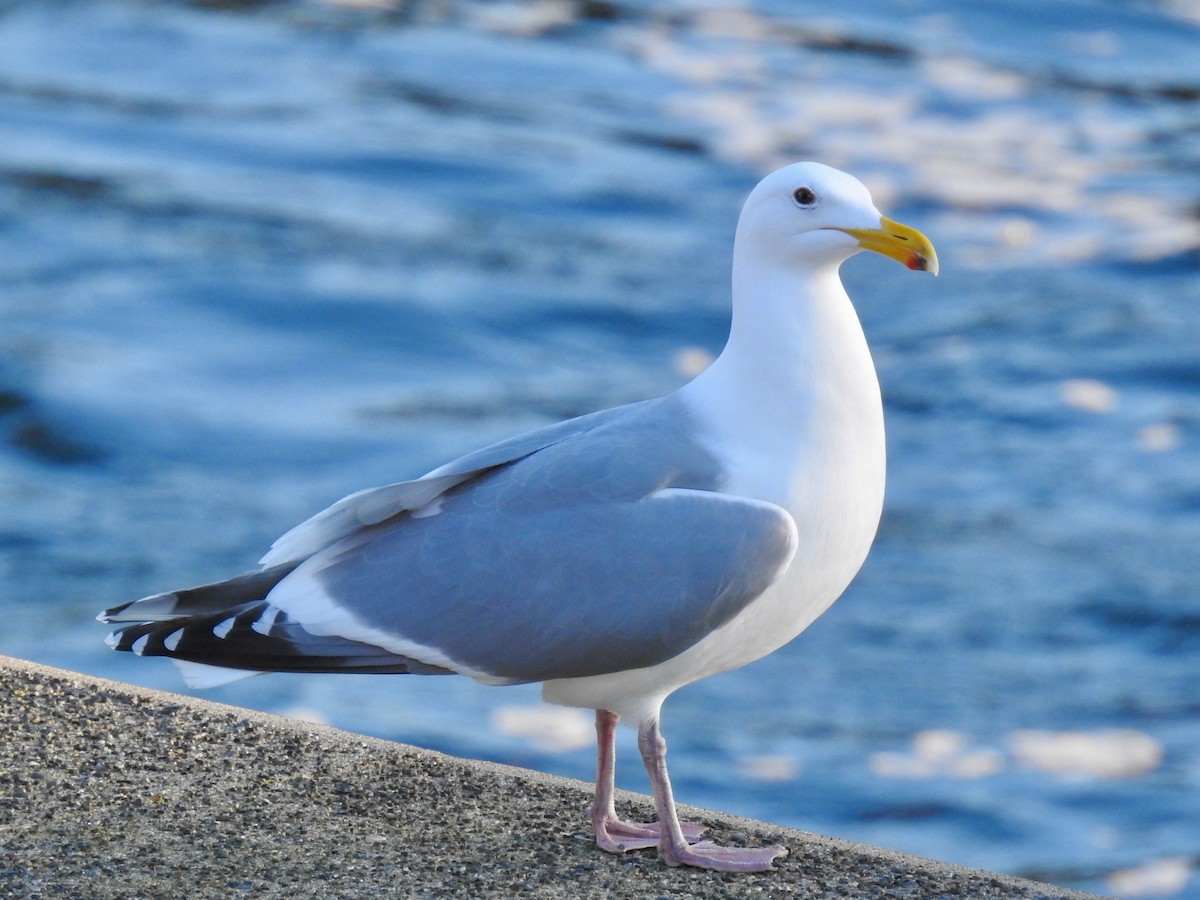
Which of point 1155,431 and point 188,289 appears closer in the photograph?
point 1155,431

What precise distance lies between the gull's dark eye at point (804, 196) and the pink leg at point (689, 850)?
3.67 ft

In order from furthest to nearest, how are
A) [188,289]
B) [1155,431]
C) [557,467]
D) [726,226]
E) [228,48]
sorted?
[228,48], [726,226], [188,289], [1155,431], [557,467]

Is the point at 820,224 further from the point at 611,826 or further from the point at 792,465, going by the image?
the point at 611,826

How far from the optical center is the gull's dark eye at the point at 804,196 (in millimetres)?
3751

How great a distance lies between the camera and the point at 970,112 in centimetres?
1439

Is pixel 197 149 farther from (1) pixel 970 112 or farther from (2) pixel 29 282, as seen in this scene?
(1) pixel 970 112

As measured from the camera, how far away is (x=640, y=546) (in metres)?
3.65

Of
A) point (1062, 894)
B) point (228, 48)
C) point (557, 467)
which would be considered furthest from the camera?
point (228, 48)

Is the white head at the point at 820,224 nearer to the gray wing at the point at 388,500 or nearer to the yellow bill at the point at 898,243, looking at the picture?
the yellow bill at the point at 898,243

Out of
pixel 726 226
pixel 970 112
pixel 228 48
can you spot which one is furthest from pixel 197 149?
pixel 970 112

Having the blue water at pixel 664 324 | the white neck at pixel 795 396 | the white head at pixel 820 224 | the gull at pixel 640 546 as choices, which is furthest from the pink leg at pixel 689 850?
the blue water at pixel 664 324

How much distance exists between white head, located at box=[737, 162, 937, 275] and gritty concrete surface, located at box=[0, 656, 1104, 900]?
1.19 metres

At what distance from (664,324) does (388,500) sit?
25.0ft

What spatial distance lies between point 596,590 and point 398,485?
470mm
